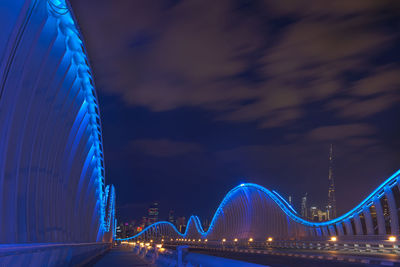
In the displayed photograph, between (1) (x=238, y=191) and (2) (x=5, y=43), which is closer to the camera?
(2) (x=5, y=43)

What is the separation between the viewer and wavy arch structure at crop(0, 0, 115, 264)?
11.0m

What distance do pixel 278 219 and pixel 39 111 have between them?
204 ft

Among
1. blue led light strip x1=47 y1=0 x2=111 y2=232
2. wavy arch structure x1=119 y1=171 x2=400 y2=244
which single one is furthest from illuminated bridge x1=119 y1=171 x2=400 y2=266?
blue led light strip x1=47 y1=0 x2=111 y2=232

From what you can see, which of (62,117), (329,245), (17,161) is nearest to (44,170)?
(62,117)

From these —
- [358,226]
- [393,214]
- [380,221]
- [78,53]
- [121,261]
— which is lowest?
[121,261]

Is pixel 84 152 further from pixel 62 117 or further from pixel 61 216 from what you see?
pixel 62 117

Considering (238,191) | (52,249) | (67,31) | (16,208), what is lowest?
(52,249)

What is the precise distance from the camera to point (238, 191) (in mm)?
86375

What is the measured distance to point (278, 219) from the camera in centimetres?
7256

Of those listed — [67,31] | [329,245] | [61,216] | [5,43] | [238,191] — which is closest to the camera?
[5,43]

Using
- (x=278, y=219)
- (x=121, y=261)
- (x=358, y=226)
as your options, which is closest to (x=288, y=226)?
(x=278, y=219)

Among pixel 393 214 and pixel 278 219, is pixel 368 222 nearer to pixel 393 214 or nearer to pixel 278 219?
pixel 393 214

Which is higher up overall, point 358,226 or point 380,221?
point 358,226

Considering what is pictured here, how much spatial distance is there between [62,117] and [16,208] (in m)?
5.34
